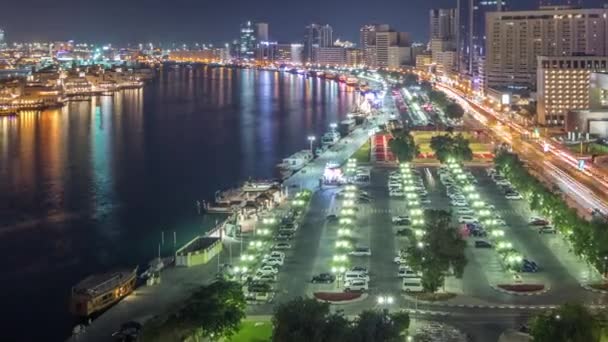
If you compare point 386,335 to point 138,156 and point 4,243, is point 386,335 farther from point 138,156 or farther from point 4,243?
point 138,156

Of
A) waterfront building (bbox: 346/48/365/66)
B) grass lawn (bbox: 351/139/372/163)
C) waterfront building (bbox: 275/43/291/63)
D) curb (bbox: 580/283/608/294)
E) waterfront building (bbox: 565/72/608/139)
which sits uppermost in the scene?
waterfront building (bbox: 275/43/291/63)

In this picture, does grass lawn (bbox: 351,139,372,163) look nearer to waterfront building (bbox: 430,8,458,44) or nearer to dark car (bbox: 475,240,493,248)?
dark car (bbox: 475,240,493,248)

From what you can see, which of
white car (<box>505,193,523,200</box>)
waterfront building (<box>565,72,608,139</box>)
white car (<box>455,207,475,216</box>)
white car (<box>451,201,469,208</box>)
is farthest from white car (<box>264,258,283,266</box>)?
waterfront building (<box>565,72,608,139</box>)

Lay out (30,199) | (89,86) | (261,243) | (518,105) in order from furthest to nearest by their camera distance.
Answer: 1. (89,86)
2. (518,105)
3. (30,199)
4. (261,243)

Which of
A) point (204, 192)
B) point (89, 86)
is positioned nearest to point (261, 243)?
point (204, 192)

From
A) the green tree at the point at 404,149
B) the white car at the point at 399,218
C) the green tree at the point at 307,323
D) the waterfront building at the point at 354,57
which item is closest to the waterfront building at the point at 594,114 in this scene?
the green tree at the point at 404,149

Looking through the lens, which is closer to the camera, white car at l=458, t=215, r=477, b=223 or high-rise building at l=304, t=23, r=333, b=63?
white car at l=458, t=215, r=477, b=223
